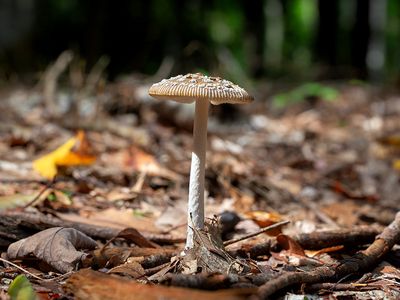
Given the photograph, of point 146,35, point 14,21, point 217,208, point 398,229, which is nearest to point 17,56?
point 14,21

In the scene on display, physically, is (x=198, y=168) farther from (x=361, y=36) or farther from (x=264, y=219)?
(x=361, y=36)

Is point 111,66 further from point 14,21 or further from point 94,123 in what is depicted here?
point 94,123

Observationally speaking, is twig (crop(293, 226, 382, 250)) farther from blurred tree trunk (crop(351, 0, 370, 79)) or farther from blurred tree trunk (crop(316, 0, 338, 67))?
blurred tree trunk (crop(316, 0, 338, 67))

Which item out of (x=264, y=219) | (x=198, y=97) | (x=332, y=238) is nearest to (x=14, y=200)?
(x=198, y=97)

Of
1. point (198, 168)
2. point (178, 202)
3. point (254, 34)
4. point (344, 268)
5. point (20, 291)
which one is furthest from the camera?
point (254, 34)

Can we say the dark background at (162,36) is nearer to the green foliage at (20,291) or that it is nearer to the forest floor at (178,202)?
the forest floor at (178,202)

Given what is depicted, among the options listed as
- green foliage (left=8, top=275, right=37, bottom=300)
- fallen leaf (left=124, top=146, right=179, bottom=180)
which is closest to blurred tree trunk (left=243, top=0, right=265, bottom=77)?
fallen leaf (left=124, top=146, right=179, bottom=180)

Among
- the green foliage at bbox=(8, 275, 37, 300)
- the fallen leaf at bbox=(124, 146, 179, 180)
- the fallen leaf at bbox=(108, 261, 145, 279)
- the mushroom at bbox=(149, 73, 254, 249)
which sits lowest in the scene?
the green foliage at bbox=(8, 275, 37, 300)
